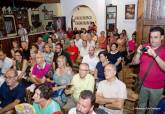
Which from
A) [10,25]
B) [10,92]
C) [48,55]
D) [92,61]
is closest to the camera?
[10,92]

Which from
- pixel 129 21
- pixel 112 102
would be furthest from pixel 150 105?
pixel 129 21

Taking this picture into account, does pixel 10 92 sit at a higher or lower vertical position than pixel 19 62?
lower

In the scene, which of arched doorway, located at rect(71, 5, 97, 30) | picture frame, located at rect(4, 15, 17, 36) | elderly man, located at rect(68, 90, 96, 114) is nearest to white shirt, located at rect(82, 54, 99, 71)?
elderly man, located at rect(68, 90, 96, 114)

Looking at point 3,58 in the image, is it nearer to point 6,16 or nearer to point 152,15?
point 152,15

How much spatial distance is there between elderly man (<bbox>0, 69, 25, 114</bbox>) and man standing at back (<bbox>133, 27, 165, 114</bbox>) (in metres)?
1.65

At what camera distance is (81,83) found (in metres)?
3.15

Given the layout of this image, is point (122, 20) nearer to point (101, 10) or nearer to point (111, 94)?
point (101, 10)

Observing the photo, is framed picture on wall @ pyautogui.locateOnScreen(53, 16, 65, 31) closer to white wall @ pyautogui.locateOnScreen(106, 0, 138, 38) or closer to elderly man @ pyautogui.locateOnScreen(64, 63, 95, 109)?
white wall @ pyautogui.locateOnScreen(106, 0, 138, 38)

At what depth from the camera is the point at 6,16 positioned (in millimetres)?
8875

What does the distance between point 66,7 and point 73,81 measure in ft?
25.0

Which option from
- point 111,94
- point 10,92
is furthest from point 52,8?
point 111,94

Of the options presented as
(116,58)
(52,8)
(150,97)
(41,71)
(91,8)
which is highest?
(52,8)

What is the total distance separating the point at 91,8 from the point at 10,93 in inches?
290

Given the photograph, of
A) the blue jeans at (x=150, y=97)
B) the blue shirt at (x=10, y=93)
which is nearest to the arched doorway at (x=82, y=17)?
the blue shirt at (x=10, y=93)
